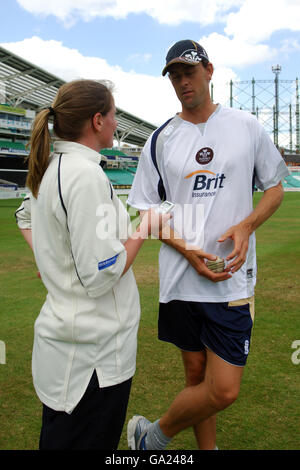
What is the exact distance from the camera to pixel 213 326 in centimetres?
244

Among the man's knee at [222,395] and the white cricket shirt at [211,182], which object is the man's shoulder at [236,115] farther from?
the man's knee at [222,395]

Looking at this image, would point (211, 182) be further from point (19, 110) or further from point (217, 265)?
point (19, 110)

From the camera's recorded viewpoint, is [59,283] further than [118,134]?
No

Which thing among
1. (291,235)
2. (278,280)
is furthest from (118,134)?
(278,280)

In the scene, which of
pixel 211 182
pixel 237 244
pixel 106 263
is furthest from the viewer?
pixel 211 182

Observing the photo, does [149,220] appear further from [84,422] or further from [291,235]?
[291,235]

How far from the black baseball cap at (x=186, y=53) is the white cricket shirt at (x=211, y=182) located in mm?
314

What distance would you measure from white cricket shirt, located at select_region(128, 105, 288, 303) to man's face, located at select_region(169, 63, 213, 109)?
4.8 inches

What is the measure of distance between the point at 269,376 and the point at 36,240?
2.65 metres

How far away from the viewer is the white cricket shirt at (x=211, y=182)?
8.00 feet

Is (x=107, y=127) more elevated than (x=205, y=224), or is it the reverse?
(x=107, y=127)

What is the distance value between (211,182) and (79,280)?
1.07 m

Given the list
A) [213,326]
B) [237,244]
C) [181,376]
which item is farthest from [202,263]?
[181,376]

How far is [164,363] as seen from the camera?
13.1 feet
